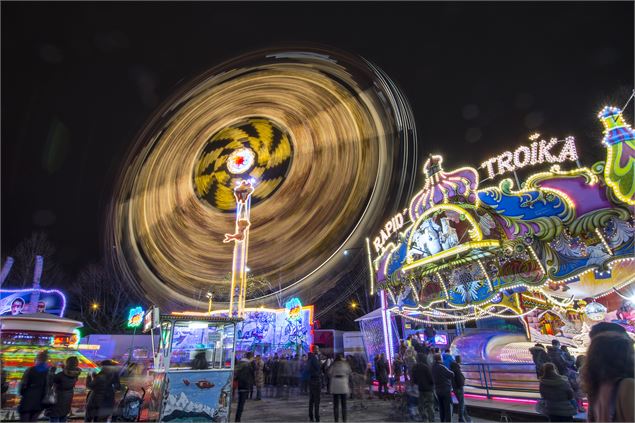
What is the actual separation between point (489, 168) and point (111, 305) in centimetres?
Result: 4056

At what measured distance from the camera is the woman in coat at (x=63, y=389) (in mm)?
7047

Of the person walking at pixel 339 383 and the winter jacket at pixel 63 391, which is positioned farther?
the person walking at pixel 339 383

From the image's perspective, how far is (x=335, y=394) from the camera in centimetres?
899

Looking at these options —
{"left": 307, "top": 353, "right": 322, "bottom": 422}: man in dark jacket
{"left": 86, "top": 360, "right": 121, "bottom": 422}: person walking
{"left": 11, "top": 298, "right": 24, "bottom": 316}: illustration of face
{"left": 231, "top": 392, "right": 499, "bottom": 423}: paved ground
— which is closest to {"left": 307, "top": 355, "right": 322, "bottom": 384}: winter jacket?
{"left": 307, "top": 353, "right": 322, "bottom": 422}: man in dark jacket

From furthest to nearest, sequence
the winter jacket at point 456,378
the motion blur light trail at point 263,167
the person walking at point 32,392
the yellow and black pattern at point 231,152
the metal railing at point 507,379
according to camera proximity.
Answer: the yellow and black pattern at point 231,152
the motion blur light trail at point 263,167
the metal railing at point 507,379
the winter jacket at point 456,378
the person walking at point 32,392

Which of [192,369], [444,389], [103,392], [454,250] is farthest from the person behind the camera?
[454,250]

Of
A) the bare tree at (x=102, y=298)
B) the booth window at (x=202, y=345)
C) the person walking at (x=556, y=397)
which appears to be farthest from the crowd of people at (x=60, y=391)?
the bare tree at (x=102, y=298)

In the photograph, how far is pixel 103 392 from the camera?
728 centimetres

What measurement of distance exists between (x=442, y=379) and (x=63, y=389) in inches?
313

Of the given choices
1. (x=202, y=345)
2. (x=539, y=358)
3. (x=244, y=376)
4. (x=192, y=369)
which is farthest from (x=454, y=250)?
(x=192, y=369)

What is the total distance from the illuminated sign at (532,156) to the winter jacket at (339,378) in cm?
814

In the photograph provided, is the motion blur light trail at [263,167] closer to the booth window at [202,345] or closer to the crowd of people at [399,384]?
the crowd of people at [399,384]

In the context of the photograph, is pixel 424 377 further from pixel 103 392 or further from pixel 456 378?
pixel 103 392

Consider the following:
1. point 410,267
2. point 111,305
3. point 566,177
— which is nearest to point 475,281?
point 410,267
